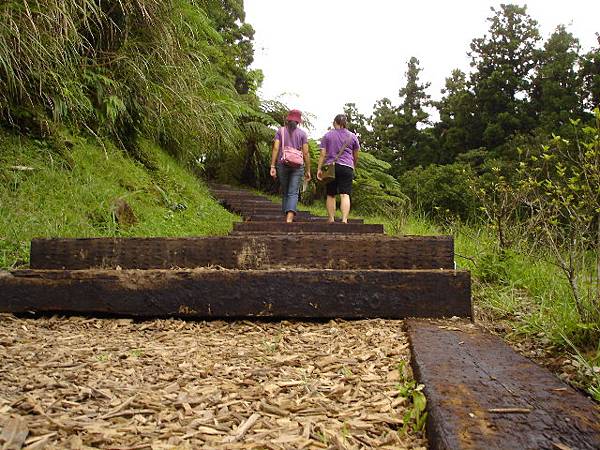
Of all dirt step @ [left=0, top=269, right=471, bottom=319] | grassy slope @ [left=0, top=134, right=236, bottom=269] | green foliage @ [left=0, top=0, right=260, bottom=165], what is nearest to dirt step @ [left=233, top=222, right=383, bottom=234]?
grassy slope @ [left=0, top=134, right=236, bottom=269]

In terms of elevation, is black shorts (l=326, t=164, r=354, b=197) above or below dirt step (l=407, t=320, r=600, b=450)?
above

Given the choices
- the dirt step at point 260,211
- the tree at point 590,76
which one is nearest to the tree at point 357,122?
the tree at point 590,76

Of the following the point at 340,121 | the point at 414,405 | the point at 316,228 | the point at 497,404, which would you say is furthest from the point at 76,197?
the point at 497,404

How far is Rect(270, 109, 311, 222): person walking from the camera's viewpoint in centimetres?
531

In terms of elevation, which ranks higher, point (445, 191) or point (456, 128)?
point (456, 128)

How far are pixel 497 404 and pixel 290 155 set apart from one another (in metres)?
4.30

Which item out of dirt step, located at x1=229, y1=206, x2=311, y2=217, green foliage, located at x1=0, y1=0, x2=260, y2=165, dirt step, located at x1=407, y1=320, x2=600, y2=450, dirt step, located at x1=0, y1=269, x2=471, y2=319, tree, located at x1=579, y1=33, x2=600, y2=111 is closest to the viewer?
dirt step, located at x1=407, y1=320, x2=600, y2=450

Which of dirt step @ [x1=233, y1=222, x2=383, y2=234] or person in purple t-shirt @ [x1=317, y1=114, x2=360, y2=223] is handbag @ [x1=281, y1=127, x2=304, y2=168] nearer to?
person in purple t-shirt @ [x1=317, y1=114, x2=360, y2=223]

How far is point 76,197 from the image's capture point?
3910 mm

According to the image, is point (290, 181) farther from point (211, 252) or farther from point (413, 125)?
point (413, 125)

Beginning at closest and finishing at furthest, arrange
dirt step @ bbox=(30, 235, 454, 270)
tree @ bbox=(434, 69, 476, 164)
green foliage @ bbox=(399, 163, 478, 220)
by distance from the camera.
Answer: dirt step @ bbox=(30, 235, 454, 270), green foliage @ bbox=(399, 163, 478, 220), tree @ bbox=(434, 69, 476, 164)

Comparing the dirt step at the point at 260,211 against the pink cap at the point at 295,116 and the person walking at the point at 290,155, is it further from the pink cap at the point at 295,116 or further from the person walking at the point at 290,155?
the pink cap at the point at 295,116

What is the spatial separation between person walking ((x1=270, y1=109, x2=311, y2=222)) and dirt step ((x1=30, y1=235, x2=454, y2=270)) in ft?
8.97

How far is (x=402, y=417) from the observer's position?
1.23 metres
